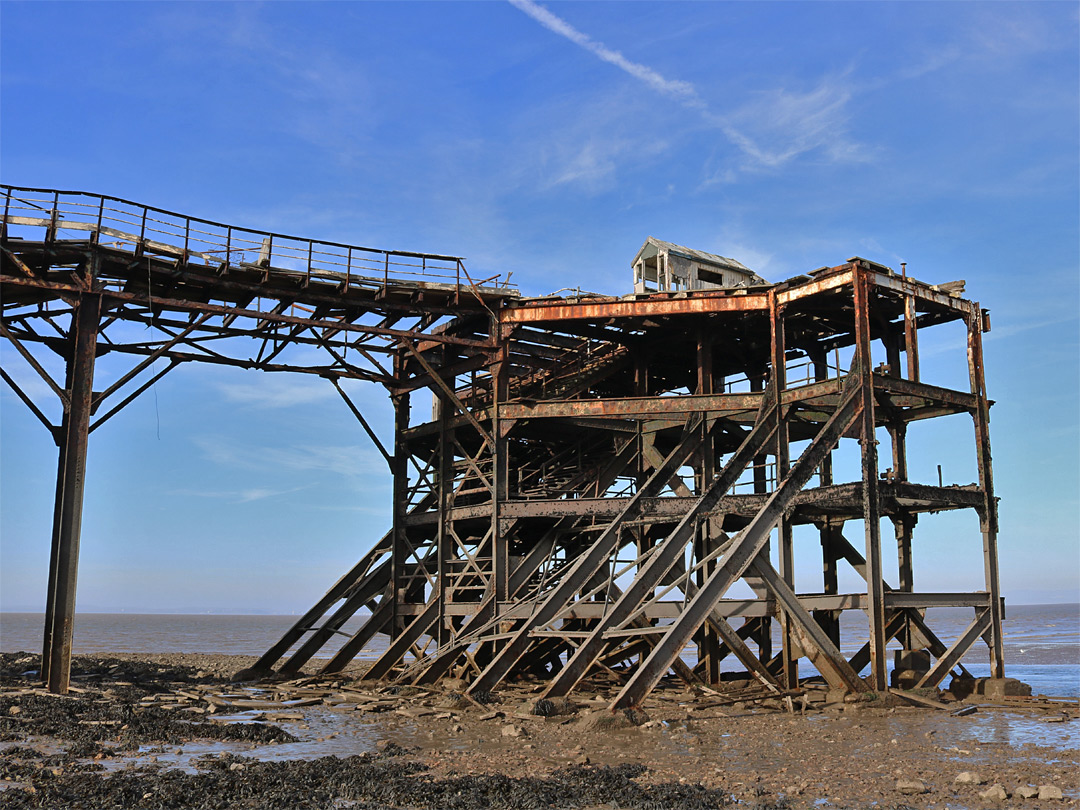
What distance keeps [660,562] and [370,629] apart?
10.3 m

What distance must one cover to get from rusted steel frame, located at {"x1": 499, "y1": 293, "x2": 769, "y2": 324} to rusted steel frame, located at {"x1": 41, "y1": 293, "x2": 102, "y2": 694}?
31.7ft

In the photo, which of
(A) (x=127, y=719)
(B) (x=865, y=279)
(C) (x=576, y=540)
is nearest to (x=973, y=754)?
(B) (x=865, y=279)

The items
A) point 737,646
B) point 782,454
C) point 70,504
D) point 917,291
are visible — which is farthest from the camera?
point 917,291

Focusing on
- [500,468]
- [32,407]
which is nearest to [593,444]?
[500,468]

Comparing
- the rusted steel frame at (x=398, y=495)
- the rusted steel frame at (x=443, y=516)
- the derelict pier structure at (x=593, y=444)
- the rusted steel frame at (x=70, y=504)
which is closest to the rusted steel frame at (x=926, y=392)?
the derelict pier structure at (x=593, y=444)

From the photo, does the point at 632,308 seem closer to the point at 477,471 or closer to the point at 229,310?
the point at 477,471

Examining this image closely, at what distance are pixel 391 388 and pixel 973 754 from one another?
18533 mm

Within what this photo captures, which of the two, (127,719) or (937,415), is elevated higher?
(937,415)

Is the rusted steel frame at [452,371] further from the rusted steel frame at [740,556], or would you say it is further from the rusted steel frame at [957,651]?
the rusted steel frame at [957,651]

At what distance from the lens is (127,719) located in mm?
16922

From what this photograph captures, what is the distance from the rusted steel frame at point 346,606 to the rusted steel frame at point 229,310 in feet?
21.9

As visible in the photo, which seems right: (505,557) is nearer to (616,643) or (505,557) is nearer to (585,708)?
(616,643)

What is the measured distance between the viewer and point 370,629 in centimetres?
2697

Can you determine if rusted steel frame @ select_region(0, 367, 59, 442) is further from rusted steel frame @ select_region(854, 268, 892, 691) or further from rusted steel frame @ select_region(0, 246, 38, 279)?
rusted steel frame @ select_region(854, 268, 892, 691)
